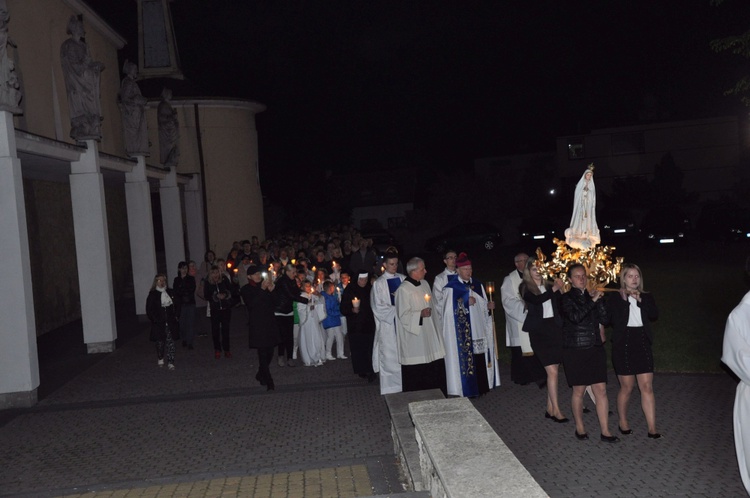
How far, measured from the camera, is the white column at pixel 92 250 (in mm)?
16281

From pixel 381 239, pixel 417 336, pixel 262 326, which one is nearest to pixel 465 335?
pixel 417 336

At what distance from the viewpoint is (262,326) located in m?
12.3

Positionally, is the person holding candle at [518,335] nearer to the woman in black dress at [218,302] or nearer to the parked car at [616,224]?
the woman in black dress at [218,302]

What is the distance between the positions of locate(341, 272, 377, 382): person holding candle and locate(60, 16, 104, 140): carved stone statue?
656 centimetres

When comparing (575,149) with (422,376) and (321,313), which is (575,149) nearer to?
(321,313)

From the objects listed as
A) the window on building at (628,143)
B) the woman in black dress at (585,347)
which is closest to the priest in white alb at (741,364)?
the woman in black dress at (585,347)

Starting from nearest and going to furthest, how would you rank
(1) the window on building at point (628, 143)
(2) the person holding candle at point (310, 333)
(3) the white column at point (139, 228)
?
(2) the person holding candle at point (310, 333), (3) the white column at point (139, 228), (1) the window on building at point (628, 143)

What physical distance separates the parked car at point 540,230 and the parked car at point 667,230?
5666 mm

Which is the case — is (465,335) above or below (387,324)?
below

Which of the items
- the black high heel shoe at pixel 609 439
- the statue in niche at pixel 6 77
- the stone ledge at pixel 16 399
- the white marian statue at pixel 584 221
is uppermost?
the statue in niche at pixel 6 77

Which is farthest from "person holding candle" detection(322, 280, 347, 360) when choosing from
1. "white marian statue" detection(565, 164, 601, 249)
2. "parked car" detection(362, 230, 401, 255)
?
"parked car" detection(362, 230, 401, 255)

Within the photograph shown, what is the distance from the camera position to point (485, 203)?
56.5 meters

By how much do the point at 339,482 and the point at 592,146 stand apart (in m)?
54.1

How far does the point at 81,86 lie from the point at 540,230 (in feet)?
99.7
